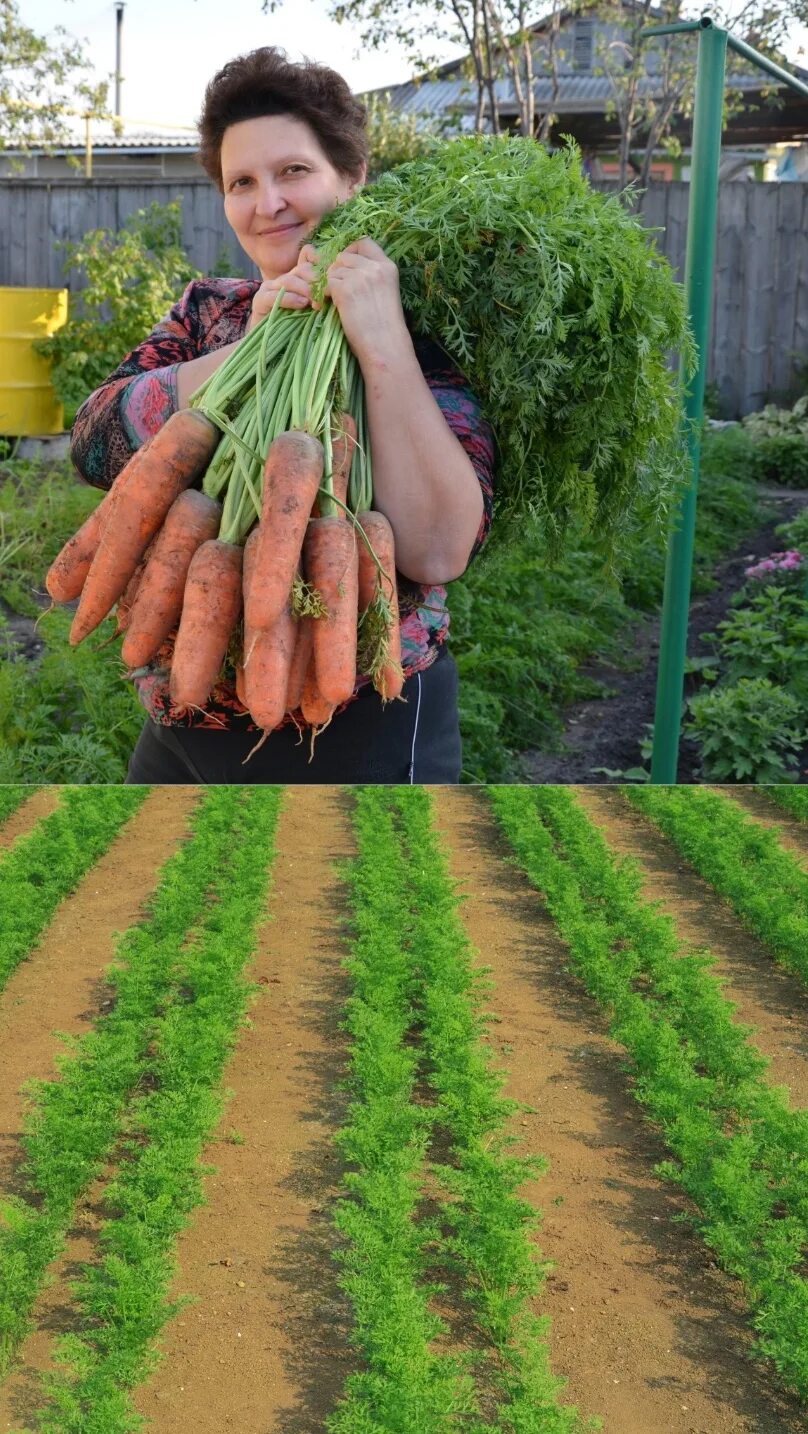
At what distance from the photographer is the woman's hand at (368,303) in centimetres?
113

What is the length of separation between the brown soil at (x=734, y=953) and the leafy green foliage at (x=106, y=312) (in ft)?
17.3

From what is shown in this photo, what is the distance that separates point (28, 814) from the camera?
1.28 metres

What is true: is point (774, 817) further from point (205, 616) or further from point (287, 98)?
point (287, 98)

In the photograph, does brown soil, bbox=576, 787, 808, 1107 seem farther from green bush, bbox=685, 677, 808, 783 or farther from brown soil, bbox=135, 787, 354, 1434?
green bush, bbox=685, 677, 808, 783

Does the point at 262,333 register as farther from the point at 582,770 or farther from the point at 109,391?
the point at 582,770

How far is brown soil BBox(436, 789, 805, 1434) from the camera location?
2.69ft

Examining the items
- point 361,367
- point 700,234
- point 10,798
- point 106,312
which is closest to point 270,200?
point 361,367

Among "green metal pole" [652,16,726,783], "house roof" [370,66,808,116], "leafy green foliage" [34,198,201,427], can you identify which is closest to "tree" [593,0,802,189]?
"house roof" [370,66,808,116]

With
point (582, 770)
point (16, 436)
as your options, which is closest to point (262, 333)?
point (582, 770)

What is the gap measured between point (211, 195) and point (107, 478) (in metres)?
7.55

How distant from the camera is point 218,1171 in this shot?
0.92 meters

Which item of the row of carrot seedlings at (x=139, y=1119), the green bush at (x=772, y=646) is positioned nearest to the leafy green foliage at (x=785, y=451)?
the green bush at (x=772, y=646)

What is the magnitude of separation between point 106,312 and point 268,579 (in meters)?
6.32

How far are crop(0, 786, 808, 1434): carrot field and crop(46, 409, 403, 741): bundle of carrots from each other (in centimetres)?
18
